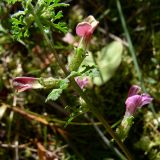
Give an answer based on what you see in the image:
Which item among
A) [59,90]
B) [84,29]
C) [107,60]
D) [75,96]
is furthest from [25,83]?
[107,60]

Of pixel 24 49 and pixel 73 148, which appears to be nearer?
pixel 73 148

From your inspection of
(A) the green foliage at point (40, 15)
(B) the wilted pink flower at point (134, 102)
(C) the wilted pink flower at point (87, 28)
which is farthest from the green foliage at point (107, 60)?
(A) the green foliage at point (40, 15)

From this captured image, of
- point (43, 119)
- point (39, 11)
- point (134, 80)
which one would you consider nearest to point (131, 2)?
point (134, 80)

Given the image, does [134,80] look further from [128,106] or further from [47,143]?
[128,106]

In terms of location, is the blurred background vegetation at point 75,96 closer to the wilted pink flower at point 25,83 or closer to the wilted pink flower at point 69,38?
the wilted pink flower at point 69,38

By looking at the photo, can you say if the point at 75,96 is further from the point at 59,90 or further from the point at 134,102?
the point at 59,90

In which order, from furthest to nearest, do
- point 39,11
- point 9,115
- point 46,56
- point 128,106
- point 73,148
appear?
point 46,56 → point 9,115 → point 73,148 → point 128,106 → point 39,11
